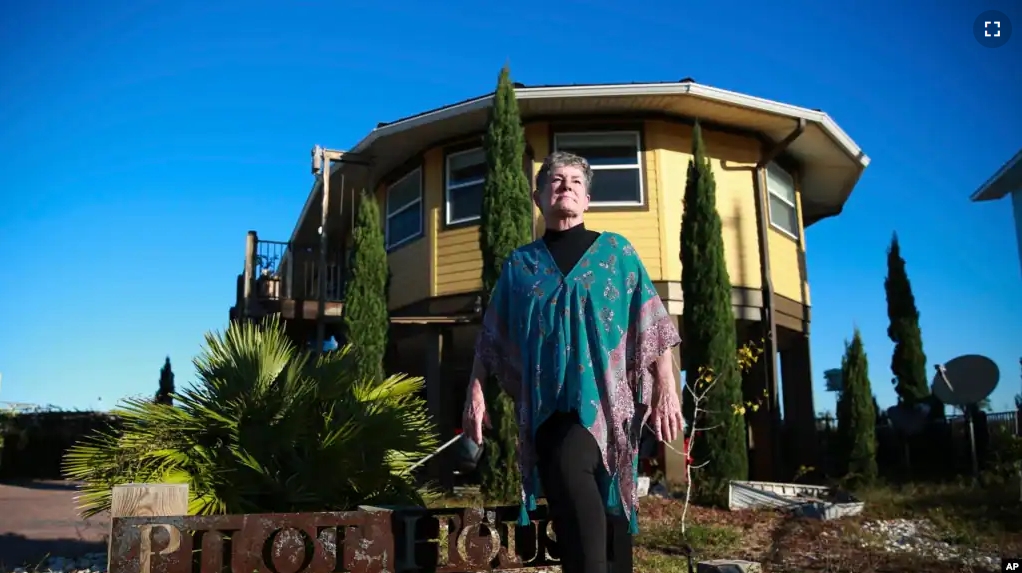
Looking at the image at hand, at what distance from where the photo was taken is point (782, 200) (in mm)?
11938

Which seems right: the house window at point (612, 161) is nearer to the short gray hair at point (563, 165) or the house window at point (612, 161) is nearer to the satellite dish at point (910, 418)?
the satellite dish at point (910, 418)

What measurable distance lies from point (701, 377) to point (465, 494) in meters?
2.71

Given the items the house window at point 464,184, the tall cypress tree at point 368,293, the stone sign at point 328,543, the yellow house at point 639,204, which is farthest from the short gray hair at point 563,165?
the house window at point 464,184

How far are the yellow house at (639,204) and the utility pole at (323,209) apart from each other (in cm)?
21

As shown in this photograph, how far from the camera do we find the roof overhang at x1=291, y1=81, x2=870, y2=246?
32.6 ft

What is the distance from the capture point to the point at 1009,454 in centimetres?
895

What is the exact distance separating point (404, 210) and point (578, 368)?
10.4 meters

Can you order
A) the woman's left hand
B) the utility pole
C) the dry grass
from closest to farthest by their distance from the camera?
the woman's left hand
the dry grass
the utility pole

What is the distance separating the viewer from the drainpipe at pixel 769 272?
10.4 m

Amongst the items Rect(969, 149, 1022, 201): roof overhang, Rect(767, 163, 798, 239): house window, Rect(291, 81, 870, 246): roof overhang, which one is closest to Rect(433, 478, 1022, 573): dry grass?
Rect(767, 163, 798, 239): house window

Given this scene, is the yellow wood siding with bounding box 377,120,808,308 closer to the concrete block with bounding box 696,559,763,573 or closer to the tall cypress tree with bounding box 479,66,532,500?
the tall cypress tree with bounding box 479,66,532,500

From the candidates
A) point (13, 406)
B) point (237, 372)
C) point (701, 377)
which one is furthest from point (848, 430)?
point (13, 406)

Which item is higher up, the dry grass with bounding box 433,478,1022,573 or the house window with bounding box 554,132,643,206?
the house window with bounding box 554,132,643,206

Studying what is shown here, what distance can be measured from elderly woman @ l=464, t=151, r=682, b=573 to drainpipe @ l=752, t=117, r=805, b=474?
338 inches
